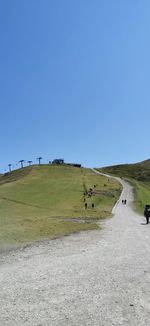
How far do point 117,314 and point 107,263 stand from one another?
8.01 m

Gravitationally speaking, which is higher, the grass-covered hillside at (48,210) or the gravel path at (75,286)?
the grass-covered hillside at (48,210)

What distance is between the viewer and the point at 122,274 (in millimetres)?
17359

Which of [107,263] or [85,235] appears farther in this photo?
[85,235]

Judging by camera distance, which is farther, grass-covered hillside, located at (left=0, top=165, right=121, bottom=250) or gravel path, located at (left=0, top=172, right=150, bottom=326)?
grass-covered hillside, located at (left=0, top=165, right=121, bottom=250)

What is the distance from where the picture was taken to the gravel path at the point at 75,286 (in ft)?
38.0

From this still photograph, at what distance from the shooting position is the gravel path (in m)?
11.6

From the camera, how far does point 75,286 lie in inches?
592

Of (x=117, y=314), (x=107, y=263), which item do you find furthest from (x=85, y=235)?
(x=117, y=314)

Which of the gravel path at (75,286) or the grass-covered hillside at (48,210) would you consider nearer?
the gravel path at (75,286)

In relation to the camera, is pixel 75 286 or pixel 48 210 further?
pixel 48 210

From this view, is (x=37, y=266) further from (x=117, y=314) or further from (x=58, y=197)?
(x=58, y=197)

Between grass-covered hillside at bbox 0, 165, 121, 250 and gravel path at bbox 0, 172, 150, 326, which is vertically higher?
grass-covered hillside at bbox 0, 165, 121, 250

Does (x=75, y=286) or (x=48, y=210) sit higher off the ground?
(x=48, y=210)

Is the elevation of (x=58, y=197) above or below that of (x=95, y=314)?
above
